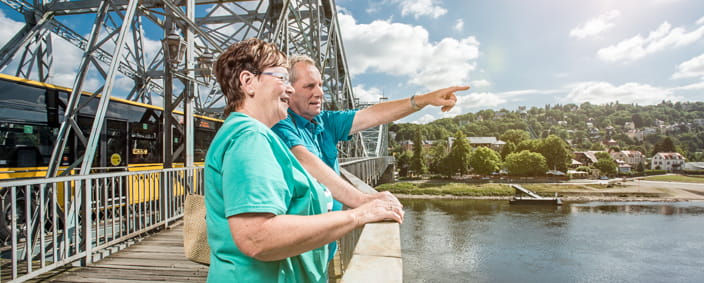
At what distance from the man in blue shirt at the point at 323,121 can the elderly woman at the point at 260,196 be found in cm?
30

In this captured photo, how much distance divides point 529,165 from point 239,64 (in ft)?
228

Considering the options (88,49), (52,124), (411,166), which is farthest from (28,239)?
(411,166)

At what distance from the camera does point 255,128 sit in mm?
704

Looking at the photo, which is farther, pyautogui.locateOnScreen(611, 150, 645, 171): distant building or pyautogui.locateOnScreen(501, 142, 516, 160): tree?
pyautogui.locateOnScreen(611, 150, 645, 171): distant building

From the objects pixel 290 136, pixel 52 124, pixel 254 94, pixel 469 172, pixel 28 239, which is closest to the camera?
pixel 254 94

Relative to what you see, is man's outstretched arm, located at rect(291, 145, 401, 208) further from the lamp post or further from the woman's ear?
the lamp post

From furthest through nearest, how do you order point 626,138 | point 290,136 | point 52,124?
point 626,138 < point 52,124 < point 290,136

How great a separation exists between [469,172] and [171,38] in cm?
6796

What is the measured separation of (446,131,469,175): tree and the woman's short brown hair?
214 ft

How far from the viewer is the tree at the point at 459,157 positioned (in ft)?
207

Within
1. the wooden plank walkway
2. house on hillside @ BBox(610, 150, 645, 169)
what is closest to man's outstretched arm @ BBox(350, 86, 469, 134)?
the wooden plank walkway

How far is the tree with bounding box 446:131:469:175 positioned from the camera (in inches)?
2480

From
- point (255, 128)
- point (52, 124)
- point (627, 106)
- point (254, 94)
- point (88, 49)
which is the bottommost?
point (255, 128)

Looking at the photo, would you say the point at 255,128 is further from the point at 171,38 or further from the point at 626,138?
the point at 626,138
